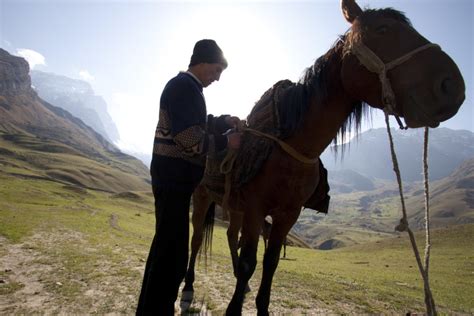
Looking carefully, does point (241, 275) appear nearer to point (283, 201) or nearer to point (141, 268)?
point (283, 201)

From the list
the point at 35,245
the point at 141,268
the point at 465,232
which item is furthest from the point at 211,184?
the point at 465,232

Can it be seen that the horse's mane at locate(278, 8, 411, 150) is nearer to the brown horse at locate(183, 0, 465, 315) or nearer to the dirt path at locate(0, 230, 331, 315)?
the brown horse at locate(183, 0, 465, 315)

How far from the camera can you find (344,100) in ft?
12.7

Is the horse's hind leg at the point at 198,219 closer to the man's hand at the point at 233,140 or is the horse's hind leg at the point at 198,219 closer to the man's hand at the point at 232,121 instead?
the man's hand at the point at 232,121

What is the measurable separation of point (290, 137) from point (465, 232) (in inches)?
1577

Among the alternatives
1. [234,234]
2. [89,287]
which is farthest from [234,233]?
[89,287]

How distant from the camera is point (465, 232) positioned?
3441cm

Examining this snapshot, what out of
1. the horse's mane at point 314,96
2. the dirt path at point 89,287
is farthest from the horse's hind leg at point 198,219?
the horse's mane at point 314,96

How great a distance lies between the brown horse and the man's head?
1257 mm

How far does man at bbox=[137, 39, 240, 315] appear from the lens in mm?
3189

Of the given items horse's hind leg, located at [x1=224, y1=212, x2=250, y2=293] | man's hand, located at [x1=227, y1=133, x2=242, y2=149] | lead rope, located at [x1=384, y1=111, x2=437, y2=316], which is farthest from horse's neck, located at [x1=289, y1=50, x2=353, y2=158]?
horse's hind leg, located at [x1=224, y1=212, x2=250, y2=293]

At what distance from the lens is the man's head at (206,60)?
3582 mm

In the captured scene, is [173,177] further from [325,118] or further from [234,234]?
[234,234]

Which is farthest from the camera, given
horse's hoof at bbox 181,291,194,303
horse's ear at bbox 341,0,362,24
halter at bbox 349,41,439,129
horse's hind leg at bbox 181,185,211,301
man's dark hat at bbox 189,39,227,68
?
horse's hind leg at bbox 181,185,211,301
